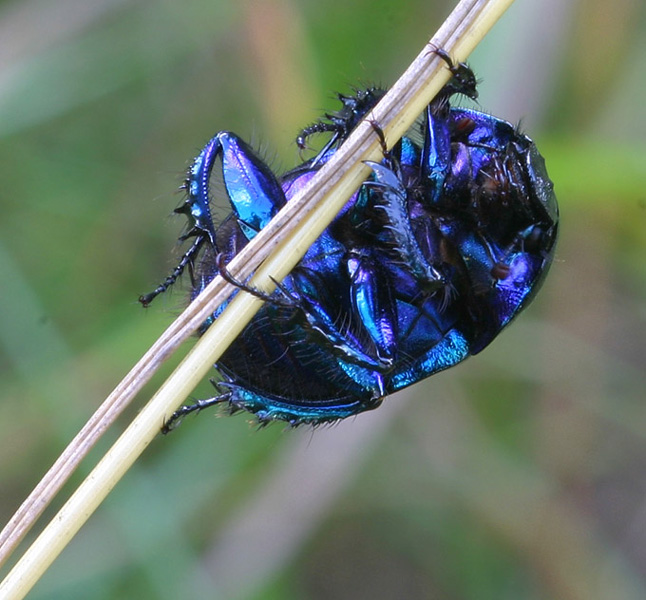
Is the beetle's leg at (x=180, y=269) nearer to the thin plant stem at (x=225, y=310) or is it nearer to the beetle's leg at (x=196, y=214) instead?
the beetle's leg at (x=196, y=214)

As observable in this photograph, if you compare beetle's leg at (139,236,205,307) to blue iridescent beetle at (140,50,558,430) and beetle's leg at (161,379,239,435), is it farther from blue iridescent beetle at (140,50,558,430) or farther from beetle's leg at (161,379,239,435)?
beetle's leg at (161,379,239,435)

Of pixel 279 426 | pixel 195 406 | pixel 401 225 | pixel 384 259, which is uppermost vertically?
pixel 401 225

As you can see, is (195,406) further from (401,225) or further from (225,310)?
(401,225)

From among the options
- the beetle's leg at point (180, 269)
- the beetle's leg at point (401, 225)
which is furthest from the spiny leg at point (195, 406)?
the beetle's leg at point (401, 225)

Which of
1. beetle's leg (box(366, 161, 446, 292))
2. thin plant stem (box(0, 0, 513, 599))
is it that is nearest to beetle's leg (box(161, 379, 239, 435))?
thin plant stem (box(0, 0, 513, 599))

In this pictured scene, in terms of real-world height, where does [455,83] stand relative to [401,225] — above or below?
above

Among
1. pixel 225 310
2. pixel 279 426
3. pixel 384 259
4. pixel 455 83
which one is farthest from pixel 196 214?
pixel 279 426
